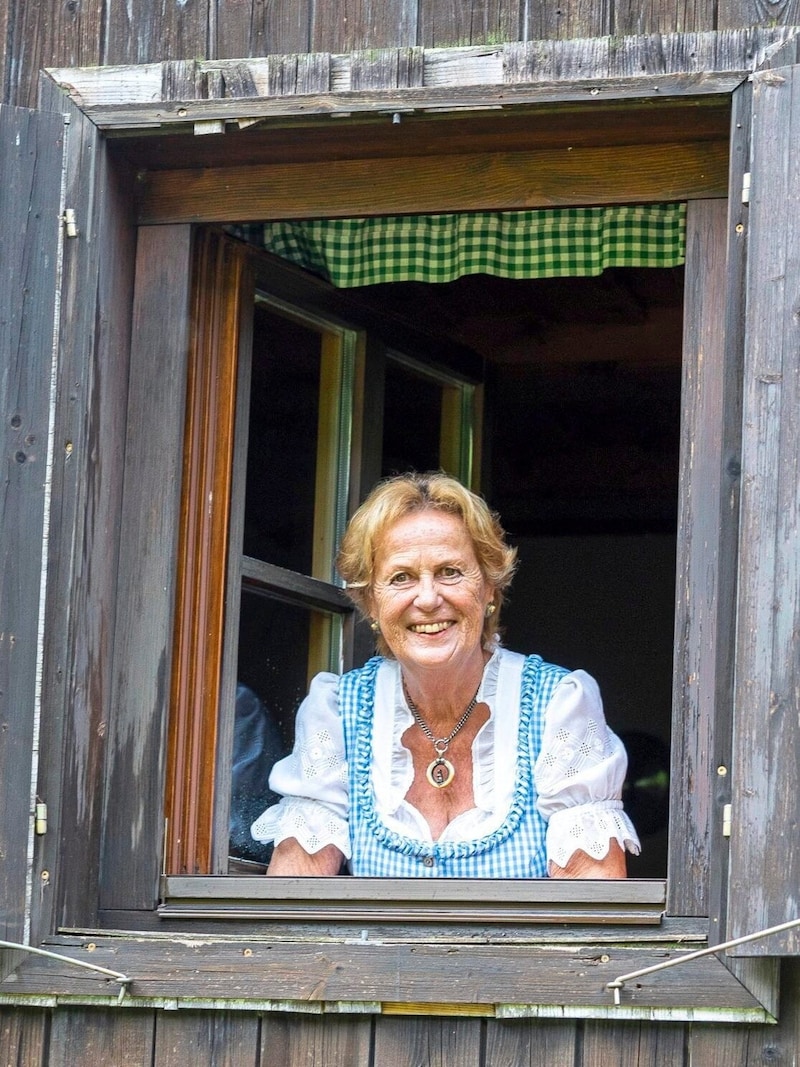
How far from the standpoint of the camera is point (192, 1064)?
306cm

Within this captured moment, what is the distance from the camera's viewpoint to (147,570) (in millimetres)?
3400

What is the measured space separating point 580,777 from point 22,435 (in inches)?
46.5

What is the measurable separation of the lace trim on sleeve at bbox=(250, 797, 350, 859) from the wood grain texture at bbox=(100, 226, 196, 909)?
41 centimetres

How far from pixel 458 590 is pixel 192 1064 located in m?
1.08

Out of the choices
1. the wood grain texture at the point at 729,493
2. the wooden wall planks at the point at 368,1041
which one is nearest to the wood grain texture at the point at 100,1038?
the wooden wall planks at the point at 368,1041

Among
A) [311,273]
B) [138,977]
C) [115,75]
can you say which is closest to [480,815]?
[138,977]

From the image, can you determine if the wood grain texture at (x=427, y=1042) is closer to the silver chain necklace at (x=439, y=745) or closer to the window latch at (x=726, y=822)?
the window latch at (x=726, y=822)

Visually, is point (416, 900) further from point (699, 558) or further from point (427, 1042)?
point (699, 558)

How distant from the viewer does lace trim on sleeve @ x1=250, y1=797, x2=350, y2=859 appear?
366 cm

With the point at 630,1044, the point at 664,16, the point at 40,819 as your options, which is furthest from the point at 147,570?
the point at 664,16

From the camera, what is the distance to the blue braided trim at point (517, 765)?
3.64 meters

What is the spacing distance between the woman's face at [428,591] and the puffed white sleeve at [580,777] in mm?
226

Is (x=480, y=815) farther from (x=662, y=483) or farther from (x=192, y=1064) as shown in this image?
(x=662, y=483)

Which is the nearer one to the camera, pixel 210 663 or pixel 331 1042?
pixel 331 1042
